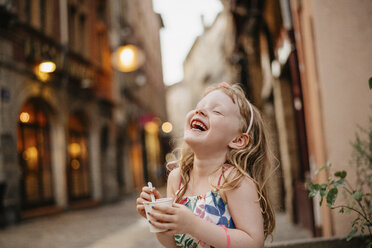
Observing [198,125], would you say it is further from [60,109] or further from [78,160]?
[78,160]

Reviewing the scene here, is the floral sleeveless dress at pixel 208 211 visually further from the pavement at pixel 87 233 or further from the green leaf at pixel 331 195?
the pavement at pixel 87 233

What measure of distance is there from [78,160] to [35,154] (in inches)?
101

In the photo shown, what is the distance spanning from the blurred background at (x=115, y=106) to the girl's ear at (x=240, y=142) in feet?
1.90

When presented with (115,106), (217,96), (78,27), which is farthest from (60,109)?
(217,96)

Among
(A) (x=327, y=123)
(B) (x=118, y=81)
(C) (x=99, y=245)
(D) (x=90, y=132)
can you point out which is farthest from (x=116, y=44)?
(A) (x=327, y=123)

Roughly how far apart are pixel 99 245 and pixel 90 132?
8261mm

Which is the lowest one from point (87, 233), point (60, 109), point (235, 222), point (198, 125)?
point (87, 233)

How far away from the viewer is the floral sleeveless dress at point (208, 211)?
1.55m

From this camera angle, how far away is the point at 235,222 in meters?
1.52

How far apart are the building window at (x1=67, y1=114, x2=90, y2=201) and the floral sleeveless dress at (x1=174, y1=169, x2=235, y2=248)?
34.4 feet

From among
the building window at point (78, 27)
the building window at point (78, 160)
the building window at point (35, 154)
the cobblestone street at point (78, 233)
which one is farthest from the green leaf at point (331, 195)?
the building window at point (78, 27)

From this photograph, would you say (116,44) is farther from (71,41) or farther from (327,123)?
(327,123)

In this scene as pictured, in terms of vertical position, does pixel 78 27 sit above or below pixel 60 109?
above

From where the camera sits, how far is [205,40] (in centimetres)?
3300
